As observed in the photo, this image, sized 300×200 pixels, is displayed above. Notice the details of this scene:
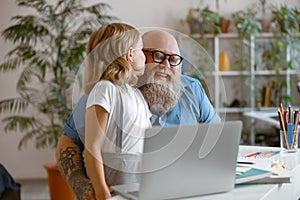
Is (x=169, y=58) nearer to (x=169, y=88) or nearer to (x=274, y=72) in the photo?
(x=169, y=88)

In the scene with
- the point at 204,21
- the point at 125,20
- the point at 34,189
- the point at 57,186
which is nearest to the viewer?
the point at 57,186

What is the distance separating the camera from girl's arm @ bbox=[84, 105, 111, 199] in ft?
5.41

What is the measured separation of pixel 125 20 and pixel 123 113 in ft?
12.8

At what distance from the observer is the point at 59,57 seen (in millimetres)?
4383

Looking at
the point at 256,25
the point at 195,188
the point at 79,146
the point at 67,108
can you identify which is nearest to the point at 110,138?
the point at 195,188

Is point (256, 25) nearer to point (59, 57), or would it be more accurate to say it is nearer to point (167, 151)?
point (59, 57)

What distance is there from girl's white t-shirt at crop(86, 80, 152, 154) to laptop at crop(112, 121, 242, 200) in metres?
0.22

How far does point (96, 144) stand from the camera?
1.67 m

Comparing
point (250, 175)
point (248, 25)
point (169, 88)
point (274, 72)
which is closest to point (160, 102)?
Result: point (169, 88)

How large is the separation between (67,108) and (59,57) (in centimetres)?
40

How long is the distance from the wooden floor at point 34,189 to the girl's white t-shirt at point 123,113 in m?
3.24

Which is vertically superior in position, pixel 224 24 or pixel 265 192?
pixel 224 24

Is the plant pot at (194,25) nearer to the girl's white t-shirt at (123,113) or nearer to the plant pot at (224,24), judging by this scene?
the plant pot at (224,24)

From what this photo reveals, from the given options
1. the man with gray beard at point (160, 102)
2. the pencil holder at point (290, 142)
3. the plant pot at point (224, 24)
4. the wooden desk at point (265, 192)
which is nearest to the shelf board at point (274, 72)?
the plant pot at point (224, 24)
